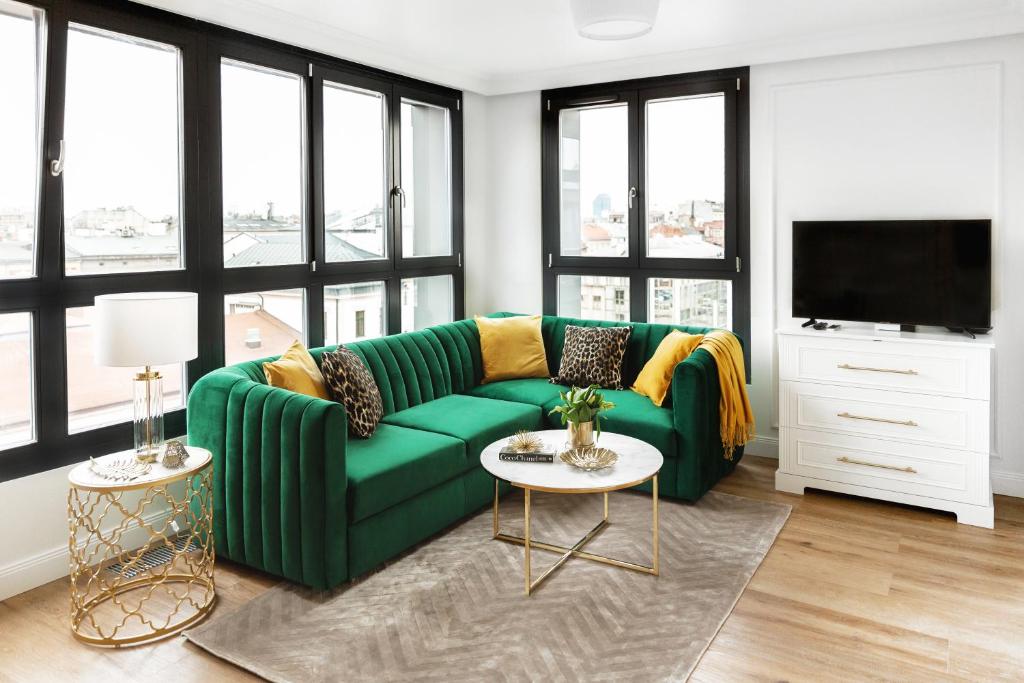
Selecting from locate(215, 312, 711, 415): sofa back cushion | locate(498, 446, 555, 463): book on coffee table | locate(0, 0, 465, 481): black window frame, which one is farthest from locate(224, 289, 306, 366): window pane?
locate(498, 446, 555, 463): book on coffee table

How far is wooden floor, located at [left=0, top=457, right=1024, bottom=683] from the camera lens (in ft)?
8.13

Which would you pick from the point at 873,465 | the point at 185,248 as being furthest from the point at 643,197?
the point at 185,248

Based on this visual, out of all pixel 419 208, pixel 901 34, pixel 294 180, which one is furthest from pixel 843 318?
pixel 294 180

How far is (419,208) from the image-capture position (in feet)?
17.0

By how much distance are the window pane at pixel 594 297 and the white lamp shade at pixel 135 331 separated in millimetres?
3018

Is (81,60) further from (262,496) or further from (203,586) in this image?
(203,586)

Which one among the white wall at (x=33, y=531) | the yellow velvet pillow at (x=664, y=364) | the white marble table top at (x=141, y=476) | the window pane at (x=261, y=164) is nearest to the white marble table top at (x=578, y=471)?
the yellow velvet pillow at (x=664, y=364)

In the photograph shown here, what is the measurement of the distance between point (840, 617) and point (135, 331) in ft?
9.29

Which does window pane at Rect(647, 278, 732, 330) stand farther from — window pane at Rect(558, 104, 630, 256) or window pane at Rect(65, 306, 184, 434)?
window pane at Rect(65, 306, 184, 434)

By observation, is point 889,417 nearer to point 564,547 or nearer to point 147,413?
point 564,547

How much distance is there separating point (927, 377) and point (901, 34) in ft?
6.13

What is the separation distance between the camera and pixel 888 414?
387 centimetres

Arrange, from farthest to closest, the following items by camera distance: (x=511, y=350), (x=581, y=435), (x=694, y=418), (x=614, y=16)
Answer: (x=511, y=350)
(x=694, y=418)
(x=581, y=435)
(x=614, y=16)

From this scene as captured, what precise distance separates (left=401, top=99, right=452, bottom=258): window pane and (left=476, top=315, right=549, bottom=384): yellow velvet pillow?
76 centimetres
